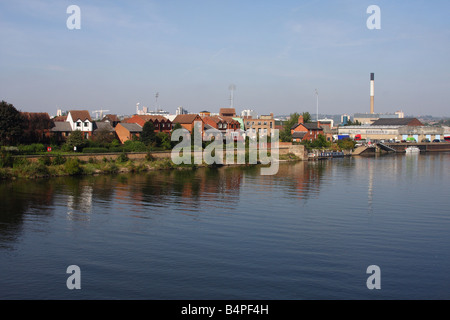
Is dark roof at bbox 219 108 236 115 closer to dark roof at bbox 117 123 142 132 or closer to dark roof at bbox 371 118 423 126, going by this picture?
dark roof at bbox 117 123 142 132

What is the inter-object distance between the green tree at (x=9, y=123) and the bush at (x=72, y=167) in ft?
23.5

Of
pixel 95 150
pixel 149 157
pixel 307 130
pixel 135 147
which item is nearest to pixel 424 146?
pixel 307 130

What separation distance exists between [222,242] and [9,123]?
29092mm

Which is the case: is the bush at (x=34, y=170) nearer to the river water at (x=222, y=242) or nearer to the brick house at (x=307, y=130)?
the river water at (x=222, y=242)

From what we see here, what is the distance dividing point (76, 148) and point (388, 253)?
31.6 metres

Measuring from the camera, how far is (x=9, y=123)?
123ft

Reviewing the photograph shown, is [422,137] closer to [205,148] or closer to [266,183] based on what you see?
[205,148]

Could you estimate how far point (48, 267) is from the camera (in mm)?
13219

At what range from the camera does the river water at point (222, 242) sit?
39.0 ft

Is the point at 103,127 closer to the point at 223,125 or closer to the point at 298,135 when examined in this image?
the point at 223,125

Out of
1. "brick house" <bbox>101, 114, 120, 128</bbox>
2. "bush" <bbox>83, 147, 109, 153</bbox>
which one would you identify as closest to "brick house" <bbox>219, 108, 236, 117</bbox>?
"brick house" <bbox>101, 114, 120, 128</bbox>

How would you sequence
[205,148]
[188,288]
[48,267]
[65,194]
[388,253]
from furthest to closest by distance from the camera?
[205,148], [65,194], [388,253], [48,267], [188,288]

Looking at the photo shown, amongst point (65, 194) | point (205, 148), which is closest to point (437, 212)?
point (65, 194)

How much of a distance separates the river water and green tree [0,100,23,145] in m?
11.1
